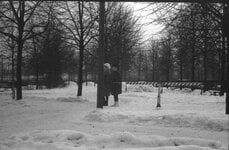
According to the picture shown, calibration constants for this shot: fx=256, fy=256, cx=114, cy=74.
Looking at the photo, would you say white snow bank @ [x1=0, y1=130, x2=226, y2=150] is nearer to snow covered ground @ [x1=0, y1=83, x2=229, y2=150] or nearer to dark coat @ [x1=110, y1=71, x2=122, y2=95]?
snow covered ground @ [x1=0, y1=83, x2=229, y2=150]

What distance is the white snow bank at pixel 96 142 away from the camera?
5337 millimetres

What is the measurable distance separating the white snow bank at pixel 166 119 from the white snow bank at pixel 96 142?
5.02 feet

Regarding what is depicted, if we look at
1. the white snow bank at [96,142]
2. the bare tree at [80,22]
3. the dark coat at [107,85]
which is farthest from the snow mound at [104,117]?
the bare tree at [80,22]

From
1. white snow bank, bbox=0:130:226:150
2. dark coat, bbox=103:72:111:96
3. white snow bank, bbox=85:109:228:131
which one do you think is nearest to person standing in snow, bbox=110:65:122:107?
dark coat, bbox=103:72:111:96

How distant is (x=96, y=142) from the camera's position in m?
5.77

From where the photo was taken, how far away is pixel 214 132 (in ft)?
22.0

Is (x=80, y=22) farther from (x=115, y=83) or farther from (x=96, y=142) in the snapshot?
(x=96, y=142)

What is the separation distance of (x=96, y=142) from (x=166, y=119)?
9.54 ft

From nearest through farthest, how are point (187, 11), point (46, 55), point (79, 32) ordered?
1. point (187, 11)
2. point (79, 32)
3. point (46, 55)

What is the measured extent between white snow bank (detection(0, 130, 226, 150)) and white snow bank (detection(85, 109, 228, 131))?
1.53m

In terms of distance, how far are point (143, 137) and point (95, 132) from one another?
1352 mm

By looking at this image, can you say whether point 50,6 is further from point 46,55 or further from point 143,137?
point 46,55

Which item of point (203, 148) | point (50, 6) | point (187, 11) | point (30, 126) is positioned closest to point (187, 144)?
point (203, 148)

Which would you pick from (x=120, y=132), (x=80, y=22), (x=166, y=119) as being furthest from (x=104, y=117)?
(x=80, y=22)
